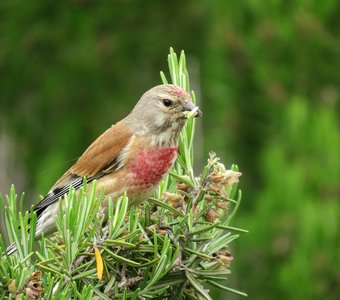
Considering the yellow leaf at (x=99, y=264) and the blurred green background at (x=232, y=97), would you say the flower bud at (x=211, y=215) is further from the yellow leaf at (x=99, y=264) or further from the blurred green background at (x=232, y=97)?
the blurred green background at (x=232, y=97)

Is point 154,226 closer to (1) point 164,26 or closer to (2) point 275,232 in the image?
(2) point 275,232

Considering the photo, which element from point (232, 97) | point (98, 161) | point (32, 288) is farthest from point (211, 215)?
point (232, 97)

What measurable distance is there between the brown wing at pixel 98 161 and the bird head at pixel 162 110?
10 cm

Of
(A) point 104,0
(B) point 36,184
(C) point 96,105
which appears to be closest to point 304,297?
(B) point 36,184

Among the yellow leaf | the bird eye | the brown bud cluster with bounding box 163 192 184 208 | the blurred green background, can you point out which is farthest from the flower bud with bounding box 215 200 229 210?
the blurred green background

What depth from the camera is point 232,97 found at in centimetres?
888

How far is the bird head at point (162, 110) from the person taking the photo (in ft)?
14.4

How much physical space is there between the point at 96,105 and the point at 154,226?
7198 millimetres

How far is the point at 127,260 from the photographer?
2.96 meters

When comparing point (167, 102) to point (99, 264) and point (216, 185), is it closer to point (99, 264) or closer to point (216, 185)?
point (216, 185)

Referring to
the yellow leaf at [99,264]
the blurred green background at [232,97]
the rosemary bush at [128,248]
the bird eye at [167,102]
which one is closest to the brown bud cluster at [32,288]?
the rosemary bush at [128,248]

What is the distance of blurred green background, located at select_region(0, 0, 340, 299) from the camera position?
6.95m

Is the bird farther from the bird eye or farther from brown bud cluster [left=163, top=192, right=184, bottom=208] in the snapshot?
brown bud cluster [left=163, top=192, right=184, bottom=208]

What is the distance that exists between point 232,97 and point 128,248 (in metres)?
5.86
